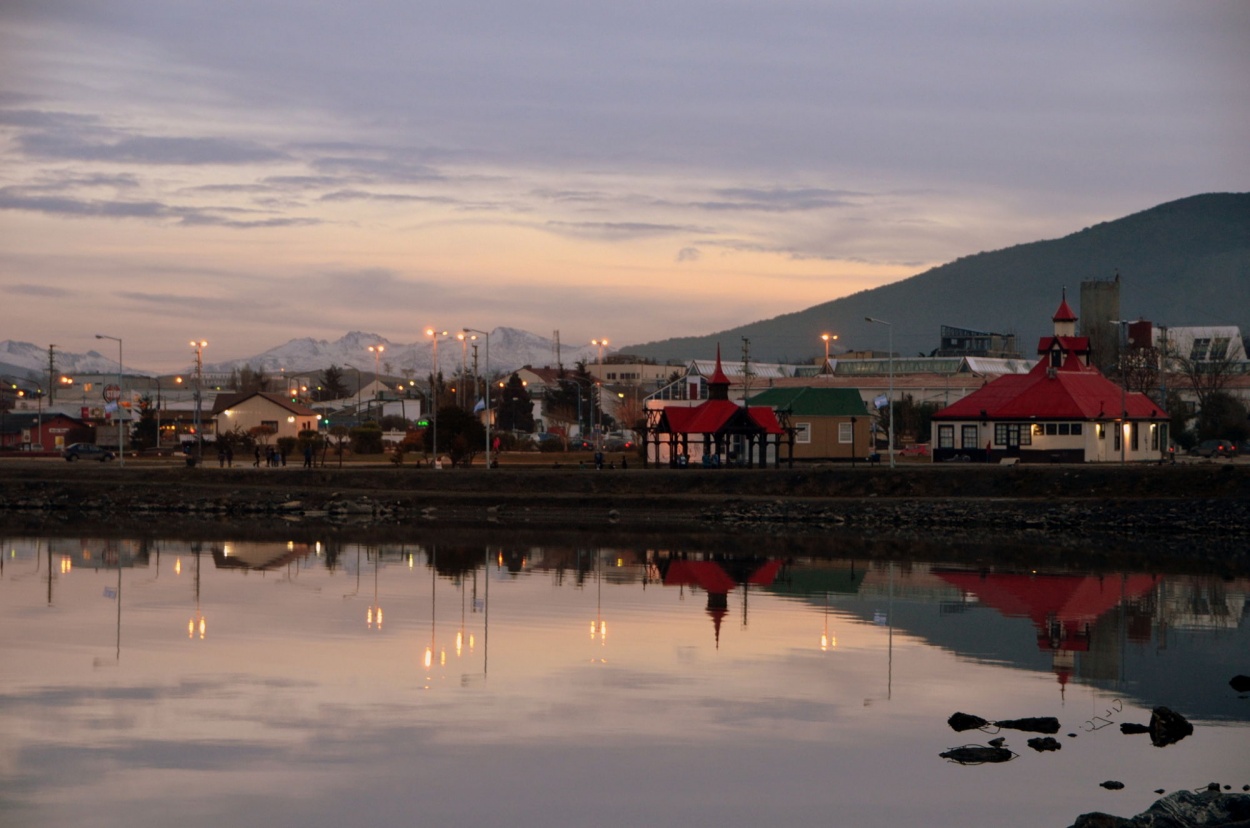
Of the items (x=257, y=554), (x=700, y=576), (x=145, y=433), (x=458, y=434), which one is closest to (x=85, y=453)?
(x=145, y=433)

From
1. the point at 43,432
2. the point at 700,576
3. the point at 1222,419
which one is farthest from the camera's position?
the point at 43,432

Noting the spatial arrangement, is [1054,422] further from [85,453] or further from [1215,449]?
[85,453]

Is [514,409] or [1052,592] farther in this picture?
[514,409]

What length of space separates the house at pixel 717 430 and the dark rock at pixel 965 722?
5634 centimetres

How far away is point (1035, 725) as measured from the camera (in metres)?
26.1

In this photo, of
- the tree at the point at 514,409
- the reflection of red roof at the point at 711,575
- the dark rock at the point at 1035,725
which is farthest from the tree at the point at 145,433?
the dark rock at the point at 1035,725

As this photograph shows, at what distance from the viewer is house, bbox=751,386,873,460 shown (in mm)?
92375

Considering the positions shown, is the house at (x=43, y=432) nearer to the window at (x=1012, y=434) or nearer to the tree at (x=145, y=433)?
the tree at (x=145, y=433)

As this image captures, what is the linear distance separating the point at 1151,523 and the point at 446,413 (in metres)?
41.3

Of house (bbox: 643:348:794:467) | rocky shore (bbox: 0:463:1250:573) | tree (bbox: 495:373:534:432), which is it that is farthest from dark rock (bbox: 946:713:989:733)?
tree (bbox: 495:373:534:432)

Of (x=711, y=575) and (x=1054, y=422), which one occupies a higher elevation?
(x=1054, y=422)

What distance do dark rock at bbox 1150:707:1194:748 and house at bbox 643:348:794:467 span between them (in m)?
56.8

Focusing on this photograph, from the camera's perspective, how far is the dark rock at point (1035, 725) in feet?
85.1

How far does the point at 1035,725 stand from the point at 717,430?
5701 centimetres
